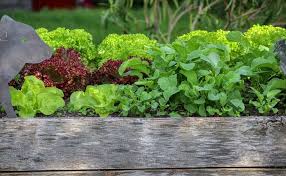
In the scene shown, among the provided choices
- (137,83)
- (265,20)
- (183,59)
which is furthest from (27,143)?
(265,20)

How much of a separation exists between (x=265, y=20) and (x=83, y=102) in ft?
9.67

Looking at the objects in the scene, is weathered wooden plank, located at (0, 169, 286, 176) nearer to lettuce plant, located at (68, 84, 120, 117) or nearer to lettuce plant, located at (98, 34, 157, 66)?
Result: lettuce plant, located at (68, 84, 120, 117)

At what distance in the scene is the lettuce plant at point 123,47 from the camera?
3049 millimetres

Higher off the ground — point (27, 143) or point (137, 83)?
point (137, 83)

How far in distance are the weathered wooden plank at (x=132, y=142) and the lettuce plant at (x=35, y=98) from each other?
15 cm

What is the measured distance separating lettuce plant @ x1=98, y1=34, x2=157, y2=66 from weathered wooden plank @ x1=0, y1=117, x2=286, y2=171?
613 mm

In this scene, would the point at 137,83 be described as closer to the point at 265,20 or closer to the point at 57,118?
the point at 57,118

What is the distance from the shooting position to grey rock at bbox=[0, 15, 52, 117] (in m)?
2.52

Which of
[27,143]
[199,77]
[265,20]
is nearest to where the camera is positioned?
[27,143]

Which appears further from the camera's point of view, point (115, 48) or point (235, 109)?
point (115, 48)

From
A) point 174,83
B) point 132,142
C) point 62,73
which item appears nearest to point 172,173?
point 132,142

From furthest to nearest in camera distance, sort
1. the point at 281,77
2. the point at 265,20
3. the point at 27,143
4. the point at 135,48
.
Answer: the point at 265,20, the point at 135,48, the point at 281,77, the point at 27,143

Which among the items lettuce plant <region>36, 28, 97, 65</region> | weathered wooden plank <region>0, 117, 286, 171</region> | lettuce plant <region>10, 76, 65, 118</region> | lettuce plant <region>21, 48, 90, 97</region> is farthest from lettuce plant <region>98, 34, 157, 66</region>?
weathered wooden plank <region>0, 117, 286, 171</region>

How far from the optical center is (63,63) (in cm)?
288
